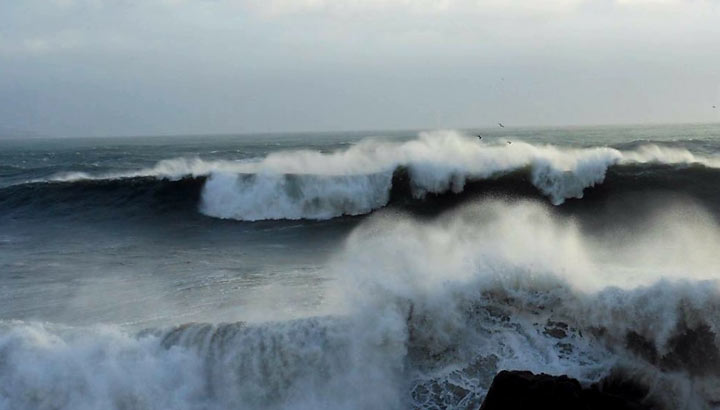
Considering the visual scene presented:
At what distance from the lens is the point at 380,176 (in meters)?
19.2

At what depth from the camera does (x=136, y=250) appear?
44.8 ft

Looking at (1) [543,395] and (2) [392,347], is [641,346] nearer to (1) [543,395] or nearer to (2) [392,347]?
(1) [543,395]

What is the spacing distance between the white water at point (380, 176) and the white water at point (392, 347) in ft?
31.4

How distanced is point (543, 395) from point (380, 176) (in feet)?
46.9

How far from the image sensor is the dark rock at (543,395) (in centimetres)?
511

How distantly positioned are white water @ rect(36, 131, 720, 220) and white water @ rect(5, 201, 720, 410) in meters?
9.58

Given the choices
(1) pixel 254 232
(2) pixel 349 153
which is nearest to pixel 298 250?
(1) pixel 254 232

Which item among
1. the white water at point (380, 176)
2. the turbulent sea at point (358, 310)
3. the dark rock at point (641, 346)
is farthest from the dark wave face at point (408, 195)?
the dark rock at point (641, 346)

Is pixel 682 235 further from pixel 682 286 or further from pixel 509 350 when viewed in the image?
pixel 509 350

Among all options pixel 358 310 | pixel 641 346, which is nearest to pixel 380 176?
pixel 358 310

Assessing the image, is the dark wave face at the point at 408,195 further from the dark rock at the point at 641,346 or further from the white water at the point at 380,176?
the dark rock at the point at 641,346

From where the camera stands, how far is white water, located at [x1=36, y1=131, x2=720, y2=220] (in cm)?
1802

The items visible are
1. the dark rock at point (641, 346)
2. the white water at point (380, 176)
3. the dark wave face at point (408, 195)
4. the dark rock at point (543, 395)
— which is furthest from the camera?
the white water at point (380, 176)

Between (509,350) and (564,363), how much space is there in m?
0.62
